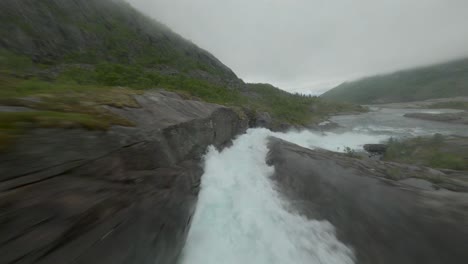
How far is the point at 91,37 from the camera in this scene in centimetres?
5050

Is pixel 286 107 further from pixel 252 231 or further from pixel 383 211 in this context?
pixel 252 231

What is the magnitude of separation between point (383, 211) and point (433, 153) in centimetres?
1509

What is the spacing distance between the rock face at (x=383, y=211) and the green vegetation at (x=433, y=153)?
238 inches

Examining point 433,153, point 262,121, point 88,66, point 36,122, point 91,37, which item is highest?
point 91,37

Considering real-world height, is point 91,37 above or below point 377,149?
above

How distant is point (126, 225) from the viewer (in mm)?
4234

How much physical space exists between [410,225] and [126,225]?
24.4ft

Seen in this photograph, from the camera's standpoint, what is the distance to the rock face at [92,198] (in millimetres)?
2730

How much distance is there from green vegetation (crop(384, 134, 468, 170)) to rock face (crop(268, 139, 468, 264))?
6040 mm

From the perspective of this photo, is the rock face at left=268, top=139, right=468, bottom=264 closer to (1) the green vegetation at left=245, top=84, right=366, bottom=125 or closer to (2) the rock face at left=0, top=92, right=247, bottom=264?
(2) the rock face at left=0, top=92, right=247, bottom=264

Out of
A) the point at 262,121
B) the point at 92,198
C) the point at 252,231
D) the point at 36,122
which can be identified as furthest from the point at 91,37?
the point at 252,231

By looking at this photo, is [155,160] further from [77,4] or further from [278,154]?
[77,4]

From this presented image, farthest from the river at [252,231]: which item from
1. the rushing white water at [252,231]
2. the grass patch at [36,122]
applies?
the grass patch at [36,122]

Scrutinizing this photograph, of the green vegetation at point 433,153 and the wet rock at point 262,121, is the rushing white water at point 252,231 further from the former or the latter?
the wet rock at point 262,121
